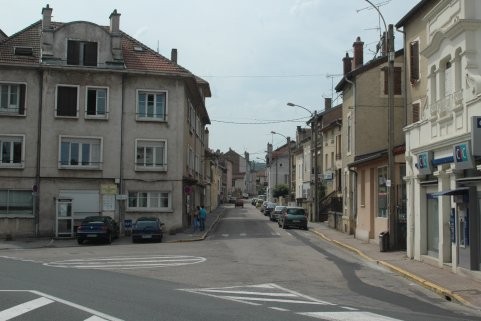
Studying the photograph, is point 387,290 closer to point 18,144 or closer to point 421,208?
point 421,208

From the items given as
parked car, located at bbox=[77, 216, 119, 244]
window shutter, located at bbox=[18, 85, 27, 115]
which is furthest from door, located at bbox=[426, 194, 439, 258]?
window shutter, located at bbox=[18, 85, 27, 115]

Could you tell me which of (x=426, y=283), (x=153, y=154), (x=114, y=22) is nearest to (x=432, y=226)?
(x=426, y=283)

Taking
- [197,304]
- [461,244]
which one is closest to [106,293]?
[197,304]

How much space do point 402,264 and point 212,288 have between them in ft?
26.3

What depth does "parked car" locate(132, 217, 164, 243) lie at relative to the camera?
31.1 metres

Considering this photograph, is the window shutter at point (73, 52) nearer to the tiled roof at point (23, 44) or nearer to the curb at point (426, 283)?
the tiled roof at point (23, 44)

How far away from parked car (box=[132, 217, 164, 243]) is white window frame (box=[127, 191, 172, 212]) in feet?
13.4

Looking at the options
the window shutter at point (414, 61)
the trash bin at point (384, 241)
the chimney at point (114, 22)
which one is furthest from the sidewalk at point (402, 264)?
the chimney at point (114, 22)

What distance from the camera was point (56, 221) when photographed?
112ft

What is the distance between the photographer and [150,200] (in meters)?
36.0

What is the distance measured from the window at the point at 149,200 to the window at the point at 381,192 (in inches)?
534

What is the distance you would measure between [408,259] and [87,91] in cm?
2287

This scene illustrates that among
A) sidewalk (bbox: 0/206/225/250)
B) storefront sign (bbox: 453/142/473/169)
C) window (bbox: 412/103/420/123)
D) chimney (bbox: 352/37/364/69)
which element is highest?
chimney (bbox: 352/37/364/69)

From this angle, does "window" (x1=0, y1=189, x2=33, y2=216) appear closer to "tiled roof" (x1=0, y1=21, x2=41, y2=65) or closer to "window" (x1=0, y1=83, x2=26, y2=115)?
"window" (x1=0, y1=83, x2=26, y2=115)
